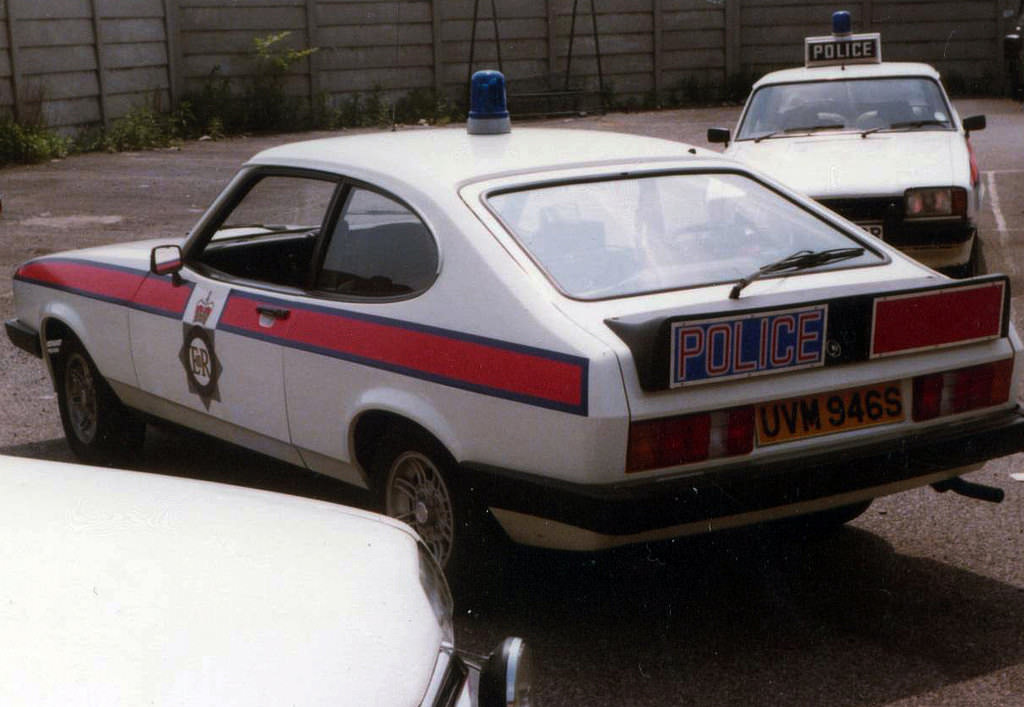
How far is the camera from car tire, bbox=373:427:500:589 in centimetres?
416

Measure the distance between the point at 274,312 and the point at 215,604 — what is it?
2.54 m

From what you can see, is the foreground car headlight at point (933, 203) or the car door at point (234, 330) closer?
the car door at point (234, 330)

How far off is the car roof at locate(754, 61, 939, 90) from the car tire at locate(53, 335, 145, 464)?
218 inches

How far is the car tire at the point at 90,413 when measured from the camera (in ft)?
19.6

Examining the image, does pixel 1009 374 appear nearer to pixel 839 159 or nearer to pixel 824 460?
pixel 824 460

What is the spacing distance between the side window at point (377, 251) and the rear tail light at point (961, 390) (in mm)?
1421

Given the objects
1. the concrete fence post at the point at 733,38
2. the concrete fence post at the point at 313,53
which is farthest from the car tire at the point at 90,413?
the concrete fence post at the point at 733,38

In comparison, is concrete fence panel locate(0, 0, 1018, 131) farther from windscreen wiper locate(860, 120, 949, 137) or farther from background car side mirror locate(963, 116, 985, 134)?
windscreen wiper locate(860, 120, 949, 137)

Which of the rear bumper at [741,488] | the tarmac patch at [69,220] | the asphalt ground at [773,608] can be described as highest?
the rear bumper at [741,488]

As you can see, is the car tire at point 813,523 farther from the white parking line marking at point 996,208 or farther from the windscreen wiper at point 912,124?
the white parking line marking at point 996,208

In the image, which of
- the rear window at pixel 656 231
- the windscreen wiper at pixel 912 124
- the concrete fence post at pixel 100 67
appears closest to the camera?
the rear window at pixel 656 231

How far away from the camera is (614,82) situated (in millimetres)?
23672

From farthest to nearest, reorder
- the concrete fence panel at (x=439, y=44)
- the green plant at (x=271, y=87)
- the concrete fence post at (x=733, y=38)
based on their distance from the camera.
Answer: the concrete fence post at (x=733, y=38)
the green plant at (x=271, y=87)
the concrete fence panel at (x=439, y=44)

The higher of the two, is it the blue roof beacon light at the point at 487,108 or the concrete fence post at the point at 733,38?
the blue roof beacon light at the point at 487,108
